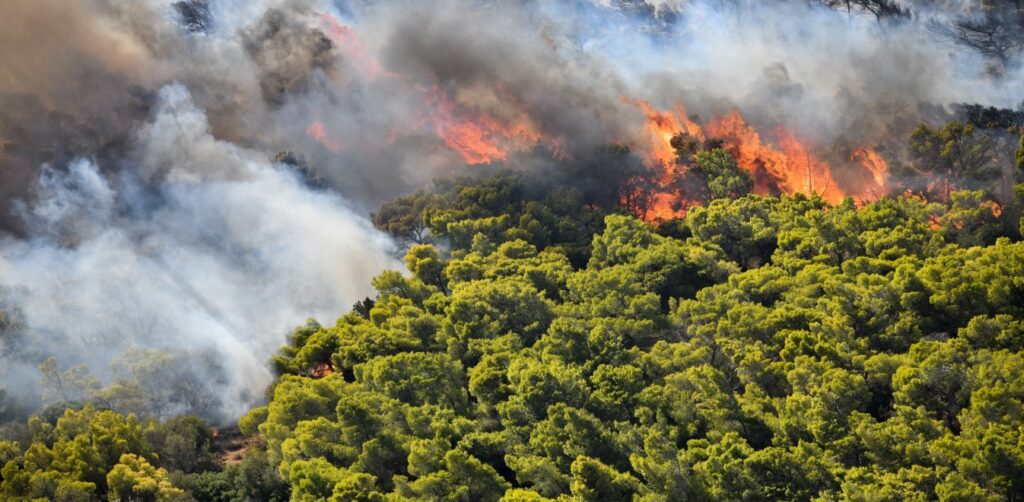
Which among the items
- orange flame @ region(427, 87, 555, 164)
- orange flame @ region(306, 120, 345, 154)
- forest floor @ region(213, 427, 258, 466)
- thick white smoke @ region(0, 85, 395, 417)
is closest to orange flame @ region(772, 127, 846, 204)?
orange flame @ region(427, 87, 555, 164)

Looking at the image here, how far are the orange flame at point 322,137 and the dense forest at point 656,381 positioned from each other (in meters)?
25.3

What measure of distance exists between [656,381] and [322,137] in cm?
5157

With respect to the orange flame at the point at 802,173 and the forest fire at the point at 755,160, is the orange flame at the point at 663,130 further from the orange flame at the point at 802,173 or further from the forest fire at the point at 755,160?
the orange flame at the point at 802,173

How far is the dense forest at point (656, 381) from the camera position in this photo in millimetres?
48781

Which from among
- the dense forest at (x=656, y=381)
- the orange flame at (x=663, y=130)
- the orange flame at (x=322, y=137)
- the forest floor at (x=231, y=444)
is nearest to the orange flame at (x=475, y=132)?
the orange flame at (x=322, y=137)

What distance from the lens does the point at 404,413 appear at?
5747 cm

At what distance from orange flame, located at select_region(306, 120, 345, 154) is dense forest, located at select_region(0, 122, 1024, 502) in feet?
83.0

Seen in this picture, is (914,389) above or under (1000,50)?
under

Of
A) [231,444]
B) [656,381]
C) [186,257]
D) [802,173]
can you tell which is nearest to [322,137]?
[186,257]

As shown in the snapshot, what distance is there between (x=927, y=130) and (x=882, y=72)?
9.75 meters

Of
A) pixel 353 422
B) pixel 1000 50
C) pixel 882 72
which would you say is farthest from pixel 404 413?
pixel 1000 50

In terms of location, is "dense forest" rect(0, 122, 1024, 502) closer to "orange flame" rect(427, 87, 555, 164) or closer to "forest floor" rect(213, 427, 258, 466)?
"forest floor" rect(213, 427, 258, 466)

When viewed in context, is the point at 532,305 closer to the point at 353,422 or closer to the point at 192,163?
the point at 353,422

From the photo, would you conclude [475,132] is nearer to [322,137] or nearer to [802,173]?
[322,137]
